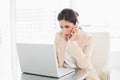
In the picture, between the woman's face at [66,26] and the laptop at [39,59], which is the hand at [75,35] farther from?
the laptop at [39,59]

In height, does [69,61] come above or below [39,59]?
below

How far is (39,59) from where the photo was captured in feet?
4.08

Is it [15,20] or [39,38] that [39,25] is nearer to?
[39,38]

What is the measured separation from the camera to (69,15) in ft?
5.77

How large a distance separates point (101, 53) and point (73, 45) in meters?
A: 0.34

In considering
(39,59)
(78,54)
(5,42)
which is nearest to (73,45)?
(78,54)

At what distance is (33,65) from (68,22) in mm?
612

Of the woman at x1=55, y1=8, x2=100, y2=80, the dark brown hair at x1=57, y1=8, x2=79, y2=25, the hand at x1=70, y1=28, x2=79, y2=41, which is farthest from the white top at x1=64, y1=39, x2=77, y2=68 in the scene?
the dark brown hair at x1=57, y1=8, x2=79, y2=25

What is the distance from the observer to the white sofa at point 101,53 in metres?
1.81

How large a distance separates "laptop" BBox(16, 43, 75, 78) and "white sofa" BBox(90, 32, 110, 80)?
56 cm

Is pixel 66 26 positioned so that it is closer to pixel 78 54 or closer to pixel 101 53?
pixel 78 54

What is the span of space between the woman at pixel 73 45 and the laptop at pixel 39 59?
12.6 inches

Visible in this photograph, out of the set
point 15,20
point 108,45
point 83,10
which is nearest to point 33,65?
point 108,45

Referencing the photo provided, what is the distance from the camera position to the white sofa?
5.93ft
